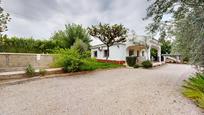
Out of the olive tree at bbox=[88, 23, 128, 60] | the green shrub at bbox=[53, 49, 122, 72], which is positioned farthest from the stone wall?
the olive tree at bbox=[88, 23, 128, 60]

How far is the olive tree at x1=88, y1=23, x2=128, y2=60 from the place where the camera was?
22.6 m

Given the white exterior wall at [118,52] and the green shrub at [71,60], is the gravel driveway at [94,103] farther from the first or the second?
the white exterior wall at [118,52]

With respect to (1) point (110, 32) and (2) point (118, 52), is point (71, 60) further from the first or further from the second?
(2) point (118, 52)

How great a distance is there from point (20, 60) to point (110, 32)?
11432mm

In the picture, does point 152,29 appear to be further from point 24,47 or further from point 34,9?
point 24,47

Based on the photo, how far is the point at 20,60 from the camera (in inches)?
575

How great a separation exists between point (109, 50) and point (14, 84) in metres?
18.1

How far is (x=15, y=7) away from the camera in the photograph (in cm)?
1506

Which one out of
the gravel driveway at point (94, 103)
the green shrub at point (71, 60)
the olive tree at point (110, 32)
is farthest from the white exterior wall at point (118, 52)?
the gravel driveway at point (94, 103)

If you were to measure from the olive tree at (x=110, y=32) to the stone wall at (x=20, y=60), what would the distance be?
8.41 meters

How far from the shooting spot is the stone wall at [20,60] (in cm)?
1354

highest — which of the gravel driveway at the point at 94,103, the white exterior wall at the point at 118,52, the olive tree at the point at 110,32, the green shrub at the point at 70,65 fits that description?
the olive tree at the point at 110,32

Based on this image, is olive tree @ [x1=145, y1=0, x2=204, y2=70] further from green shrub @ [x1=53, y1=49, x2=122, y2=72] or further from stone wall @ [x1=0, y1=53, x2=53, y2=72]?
stone wall @ [x1=0, y1=53, x2=53, y2=72]

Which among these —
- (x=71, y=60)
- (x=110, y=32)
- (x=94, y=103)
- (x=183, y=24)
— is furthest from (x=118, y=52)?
(x=94, y=103)
